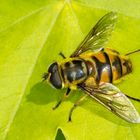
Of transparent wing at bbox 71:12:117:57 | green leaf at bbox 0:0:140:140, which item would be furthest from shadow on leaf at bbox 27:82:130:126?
transparent wing at bbox 71:12:117:57

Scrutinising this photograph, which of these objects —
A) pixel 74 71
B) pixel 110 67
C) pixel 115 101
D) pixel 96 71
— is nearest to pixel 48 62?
pixel 74 71

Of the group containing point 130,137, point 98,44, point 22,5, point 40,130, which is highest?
point 22,5

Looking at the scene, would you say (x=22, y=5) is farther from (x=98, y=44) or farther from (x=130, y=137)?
(x=130, y=137)

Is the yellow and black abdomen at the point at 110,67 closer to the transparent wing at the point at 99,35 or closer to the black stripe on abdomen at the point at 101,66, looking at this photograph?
the black stripe on abdomen at the point at 101,66

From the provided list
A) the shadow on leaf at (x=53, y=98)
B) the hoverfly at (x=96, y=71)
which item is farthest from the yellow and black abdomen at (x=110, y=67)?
the shadow on leaf at (x=53, y=98)

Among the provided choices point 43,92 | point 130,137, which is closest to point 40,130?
point 43,92

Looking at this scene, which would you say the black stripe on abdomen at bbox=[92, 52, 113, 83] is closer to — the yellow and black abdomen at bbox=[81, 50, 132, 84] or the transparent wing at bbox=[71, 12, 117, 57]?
the yellow and black abdomen at bbox=[81, 50, 132, 84]

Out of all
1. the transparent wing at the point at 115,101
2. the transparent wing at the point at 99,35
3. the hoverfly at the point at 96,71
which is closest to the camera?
the transparent wing at the point at 115,101
